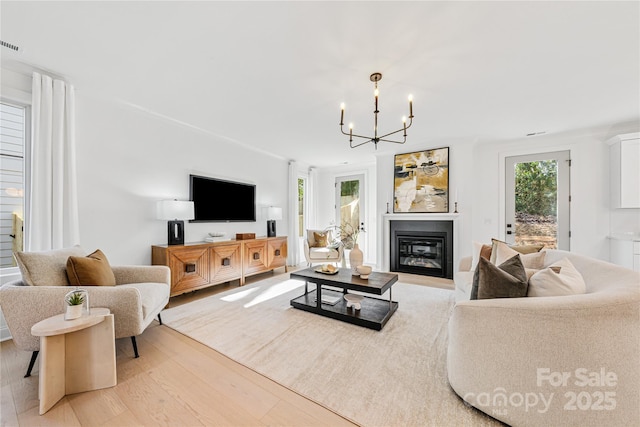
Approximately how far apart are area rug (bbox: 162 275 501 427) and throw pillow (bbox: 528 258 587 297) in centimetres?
76

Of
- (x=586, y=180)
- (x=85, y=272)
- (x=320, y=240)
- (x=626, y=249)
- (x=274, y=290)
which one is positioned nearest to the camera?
(x=85, y=272)

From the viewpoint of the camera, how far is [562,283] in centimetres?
134

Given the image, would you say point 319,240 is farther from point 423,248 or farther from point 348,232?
point 423,248

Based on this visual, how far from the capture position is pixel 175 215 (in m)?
3.16

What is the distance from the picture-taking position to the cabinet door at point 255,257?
3.96 m

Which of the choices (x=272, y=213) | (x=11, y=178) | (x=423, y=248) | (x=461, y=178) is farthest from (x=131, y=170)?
(x=461, y=178)

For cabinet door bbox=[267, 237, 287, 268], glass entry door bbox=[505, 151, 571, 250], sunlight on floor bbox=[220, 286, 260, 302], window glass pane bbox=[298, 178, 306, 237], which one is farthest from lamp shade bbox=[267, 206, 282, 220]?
glass entry door bbox=[505, 151, 571, 250]

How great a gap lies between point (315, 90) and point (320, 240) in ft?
Answer: 9.93

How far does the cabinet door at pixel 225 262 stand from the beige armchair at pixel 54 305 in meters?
Result: 1.37

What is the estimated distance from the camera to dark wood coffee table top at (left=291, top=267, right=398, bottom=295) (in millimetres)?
2330

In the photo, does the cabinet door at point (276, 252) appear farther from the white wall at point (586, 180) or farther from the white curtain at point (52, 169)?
the white wall at point (586, 180)

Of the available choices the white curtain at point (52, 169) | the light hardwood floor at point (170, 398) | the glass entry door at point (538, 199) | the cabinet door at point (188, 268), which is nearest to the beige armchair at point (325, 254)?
the cabinet door at point (188, 268)

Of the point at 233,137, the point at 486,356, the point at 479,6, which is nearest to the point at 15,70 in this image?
the point at 233,137

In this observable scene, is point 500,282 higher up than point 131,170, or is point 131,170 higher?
point 131,170
